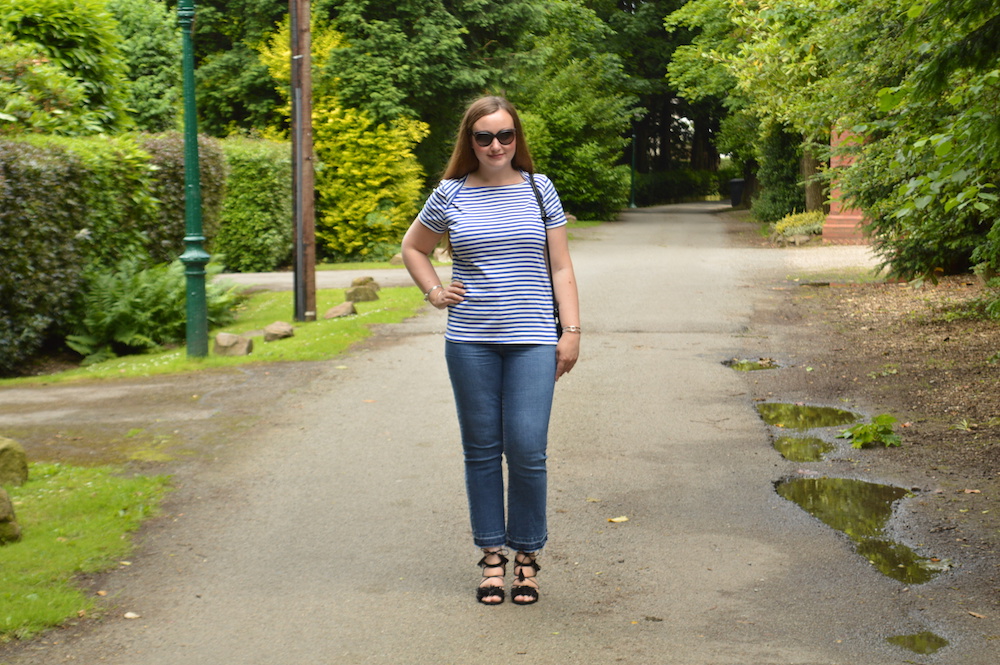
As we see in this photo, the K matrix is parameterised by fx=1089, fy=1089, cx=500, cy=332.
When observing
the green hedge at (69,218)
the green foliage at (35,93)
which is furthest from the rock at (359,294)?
the green foliage at (35,93)

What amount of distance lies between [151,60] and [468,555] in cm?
2350

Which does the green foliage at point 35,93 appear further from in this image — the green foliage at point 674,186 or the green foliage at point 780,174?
the green foliage at point 674,186

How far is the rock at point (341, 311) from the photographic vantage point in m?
14.1

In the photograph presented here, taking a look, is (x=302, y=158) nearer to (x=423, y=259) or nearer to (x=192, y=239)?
(x=192, y=239)

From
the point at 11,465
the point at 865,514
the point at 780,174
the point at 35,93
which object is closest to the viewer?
the point at 865,514

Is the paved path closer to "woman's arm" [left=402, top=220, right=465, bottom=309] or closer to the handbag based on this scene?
the handbag

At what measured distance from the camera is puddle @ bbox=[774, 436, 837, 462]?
273 inches

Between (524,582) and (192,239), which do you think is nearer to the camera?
(524,582)

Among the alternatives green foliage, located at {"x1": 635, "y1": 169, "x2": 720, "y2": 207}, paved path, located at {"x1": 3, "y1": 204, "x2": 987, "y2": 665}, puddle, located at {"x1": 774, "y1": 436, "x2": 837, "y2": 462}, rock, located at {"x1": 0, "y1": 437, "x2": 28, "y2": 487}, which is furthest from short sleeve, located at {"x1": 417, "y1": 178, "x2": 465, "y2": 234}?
green foliage, located at {"x1": 635, "y1": 169, "x2": 720, "y2": 207}

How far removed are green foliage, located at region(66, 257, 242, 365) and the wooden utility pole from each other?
1.49 m

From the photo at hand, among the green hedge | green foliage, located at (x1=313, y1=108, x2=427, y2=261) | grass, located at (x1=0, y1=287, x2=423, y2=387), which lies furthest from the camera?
green foliage, located at (x1=313, y1=108, x2=427, y2=261)

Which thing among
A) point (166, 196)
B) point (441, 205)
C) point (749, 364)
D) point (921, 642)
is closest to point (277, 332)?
point (166, 196)

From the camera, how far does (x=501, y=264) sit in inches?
172

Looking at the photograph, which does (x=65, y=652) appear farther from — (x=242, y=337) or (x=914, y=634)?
(x=242, y=337)
